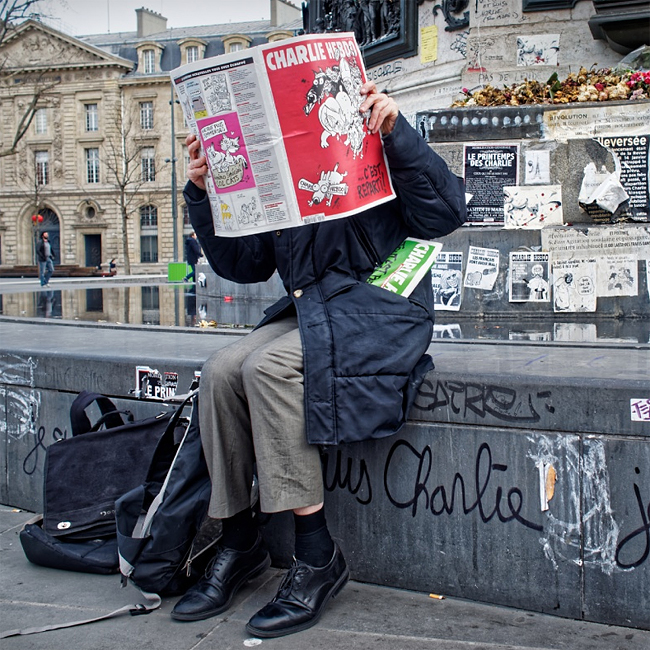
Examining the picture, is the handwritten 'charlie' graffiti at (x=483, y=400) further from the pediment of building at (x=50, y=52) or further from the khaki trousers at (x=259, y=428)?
the pediment of building at (x=50, y=52)

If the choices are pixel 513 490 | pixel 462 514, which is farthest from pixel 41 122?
pixel 513 490

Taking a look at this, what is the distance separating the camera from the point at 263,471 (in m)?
2.55

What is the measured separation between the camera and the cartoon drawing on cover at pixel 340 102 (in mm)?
2467

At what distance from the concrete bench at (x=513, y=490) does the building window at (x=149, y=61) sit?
6047 cm

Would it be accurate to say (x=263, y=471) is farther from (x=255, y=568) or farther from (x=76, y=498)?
(x=76, y=498)

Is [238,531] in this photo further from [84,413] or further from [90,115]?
[90,115]

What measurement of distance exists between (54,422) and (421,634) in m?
2.01

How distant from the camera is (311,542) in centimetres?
266

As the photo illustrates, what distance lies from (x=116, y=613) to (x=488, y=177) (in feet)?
15.3

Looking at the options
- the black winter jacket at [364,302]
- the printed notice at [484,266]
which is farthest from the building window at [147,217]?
the black winter jacket at [364,302]

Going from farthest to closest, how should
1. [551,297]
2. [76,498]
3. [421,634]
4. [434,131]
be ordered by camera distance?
[434,131], [551,297], [76,498], [421,634]

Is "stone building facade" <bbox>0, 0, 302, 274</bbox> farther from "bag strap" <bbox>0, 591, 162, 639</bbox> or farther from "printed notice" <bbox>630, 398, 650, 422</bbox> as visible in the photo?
"printed notice" <bbox>630, 398, 650, 422</bbox>

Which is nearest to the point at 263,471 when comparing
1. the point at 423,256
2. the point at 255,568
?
the point at 255,568

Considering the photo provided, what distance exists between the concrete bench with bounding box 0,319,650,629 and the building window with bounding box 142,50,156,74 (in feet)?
198
